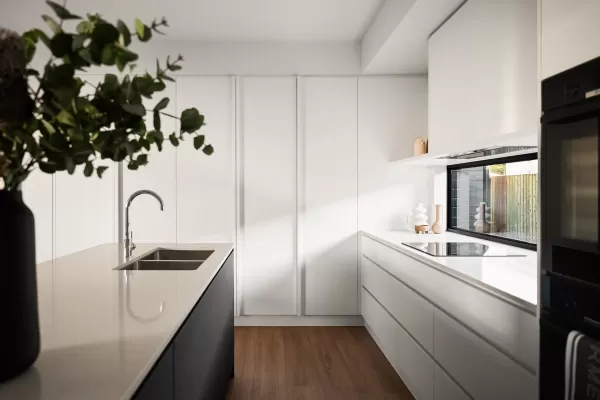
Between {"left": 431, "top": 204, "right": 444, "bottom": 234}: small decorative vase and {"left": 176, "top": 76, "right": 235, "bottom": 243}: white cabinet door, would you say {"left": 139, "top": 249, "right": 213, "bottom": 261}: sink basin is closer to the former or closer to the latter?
{"left": 176, "top": 76, "right": 235, "bottom": 243}: white cabinet door

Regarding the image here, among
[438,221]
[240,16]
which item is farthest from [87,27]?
[438,221]

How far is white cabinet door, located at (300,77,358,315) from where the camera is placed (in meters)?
4.44

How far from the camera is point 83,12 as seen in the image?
12.4ft

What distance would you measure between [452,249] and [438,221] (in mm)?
1330

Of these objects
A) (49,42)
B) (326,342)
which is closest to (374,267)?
(326,342)

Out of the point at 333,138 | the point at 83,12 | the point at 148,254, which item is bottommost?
the point at 148,254

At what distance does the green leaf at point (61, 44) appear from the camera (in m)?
0.77

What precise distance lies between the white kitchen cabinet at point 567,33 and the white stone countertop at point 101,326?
125 centimetres

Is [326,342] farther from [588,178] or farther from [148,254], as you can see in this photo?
[588,178]

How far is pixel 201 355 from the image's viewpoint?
1.79 meters

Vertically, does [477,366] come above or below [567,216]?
below

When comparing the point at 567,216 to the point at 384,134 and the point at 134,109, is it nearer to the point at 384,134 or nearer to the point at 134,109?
the point at 134,109

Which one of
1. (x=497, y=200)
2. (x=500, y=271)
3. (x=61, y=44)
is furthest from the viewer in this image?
(x=497, y=200)

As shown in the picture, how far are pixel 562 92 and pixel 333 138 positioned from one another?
3.25 m
